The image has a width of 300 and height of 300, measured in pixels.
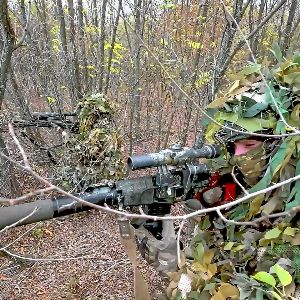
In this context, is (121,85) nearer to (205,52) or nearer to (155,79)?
(155,79)

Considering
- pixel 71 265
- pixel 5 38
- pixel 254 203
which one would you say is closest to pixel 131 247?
pixel 254 203

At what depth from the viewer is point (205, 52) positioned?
8.88 m

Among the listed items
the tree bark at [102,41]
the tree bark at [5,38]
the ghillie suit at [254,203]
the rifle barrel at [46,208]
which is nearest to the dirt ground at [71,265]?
the tree bark at [5,38]

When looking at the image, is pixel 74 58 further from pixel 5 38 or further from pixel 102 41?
pixel 5 38

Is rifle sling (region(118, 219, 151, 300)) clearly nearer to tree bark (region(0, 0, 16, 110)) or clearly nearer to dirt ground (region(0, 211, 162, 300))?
dirt ground (region(0, 211, 162, 300))

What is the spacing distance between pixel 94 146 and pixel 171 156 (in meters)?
4.31

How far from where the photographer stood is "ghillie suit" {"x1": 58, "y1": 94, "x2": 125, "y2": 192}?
21.5ft

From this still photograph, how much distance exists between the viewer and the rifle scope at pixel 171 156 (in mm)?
2246

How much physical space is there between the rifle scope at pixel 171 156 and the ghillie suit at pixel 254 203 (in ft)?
0.31

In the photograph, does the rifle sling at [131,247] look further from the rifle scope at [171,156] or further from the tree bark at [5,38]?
the tree bark at [5,38]

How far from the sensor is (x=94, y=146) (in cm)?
655

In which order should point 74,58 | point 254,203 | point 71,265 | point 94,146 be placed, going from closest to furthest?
point 254,203 → point 71,265 → point 94,146 → point 74,58

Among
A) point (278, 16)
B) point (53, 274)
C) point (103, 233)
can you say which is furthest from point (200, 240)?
point (278, 16)

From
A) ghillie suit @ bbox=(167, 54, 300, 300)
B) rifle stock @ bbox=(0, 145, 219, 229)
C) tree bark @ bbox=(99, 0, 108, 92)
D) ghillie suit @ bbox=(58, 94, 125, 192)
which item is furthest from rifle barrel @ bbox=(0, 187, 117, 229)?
tree bark @ bbox=(99, 0, 108, 92)
